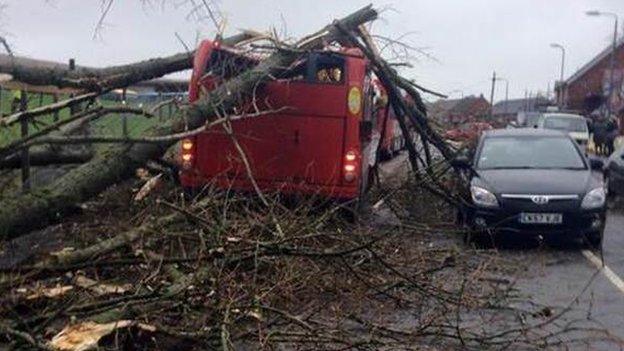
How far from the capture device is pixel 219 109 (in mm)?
10633

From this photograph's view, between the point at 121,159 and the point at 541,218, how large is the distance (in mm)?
5431

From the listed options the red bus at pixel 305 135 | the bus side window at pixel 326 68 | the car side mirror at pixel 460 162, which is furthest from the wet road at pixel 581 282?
the bus side window at pixel 326 68

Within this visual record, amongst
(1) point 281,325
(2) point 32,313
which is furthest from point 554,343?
(2) point 32,313

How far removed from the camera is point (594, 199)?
12.5m

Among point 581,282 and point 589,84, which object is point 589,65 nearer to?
point 589,84

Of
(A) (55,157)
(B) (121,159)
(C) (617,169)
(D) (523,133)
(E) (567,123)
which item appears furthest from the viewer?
(E) (567,123)

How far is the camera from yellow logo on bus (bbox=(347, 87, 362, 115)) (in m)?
12.5

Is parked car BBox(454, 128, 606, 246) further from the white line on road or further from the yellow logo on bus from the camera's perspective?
the yellow logo on bus

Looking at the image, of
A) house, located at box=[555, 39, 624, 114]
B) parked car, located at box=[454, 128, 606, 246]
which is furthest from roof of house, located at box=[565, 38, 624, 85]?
parked car, located at box=[454, 128, 606, 246]

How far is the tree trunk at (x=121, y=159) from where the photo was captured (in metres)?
7.95

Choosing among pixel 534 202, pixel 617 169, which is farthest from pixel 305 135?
pixel 617 169

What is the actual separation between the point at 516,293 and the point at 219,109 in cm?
353

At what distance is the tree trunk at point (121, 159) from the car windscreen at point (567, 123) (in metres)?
28.7

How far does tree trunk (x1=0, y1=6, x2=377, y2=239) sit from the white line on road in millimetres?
3776
